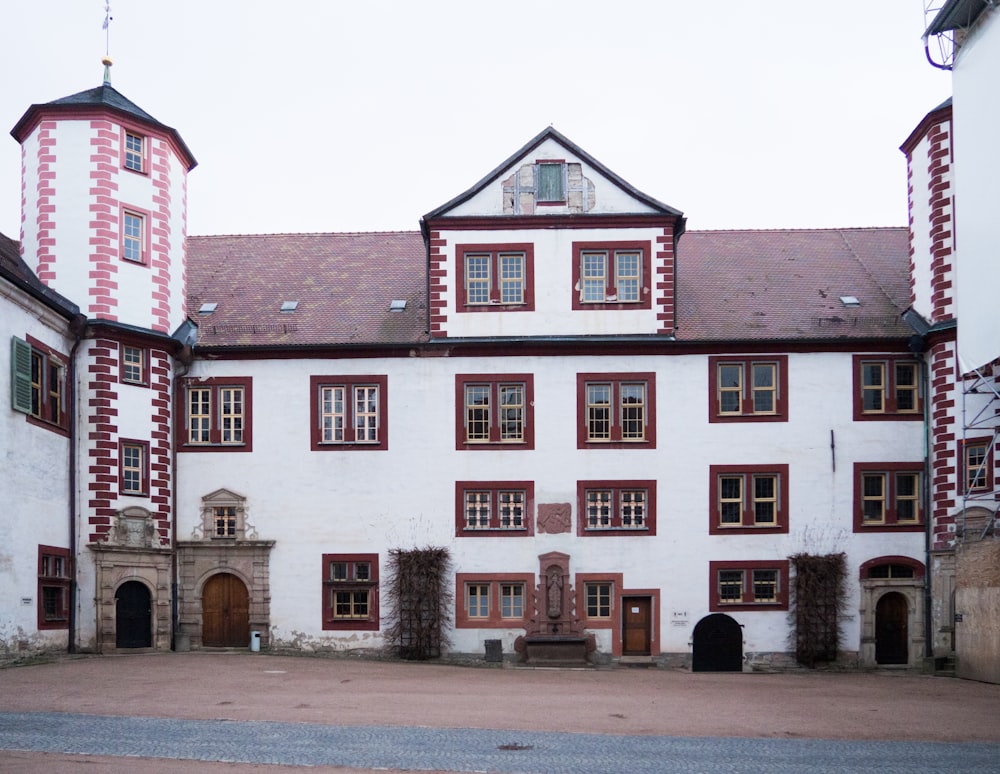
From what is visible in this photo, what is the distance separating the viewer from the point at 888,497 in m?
37.7

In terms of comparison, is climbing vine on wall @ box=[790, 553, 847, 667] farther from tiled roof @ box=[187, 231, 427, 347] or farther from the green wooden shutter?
the green wooden shutter

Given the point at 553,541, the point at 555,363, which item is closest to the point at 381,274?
the point at 555,363

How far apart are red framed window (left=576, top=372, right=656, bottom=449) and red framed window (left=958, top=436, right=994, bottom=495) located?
8132mm

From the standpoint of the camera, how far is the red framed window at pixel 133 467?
119 ft

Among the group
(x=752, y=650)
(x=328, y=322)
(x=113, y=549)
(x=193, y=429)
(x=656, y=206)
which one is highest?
(x=656, y=206)

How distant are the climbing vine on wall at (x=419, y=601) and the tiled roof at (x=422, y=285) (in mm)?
6028

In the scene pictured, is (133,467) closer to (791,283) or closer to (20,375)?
(20,375)

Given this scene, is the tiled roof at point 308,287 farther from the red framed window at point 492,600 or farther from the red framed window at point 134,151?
the red framed window at point 492,600

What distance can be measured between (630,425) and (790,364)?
15.6 ft

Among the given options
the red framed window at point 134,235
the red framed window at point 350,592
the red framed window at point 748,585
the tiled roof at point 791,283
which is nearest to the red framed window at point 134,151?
the red framed window at point 134,235

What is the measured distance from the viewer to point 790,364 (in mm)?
38125

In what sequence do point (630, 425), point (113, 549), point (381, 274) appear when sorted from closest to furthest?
point (113, 549), point (630, 425), point (381, 274)

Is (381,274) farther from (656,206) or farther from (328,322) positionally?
(656,206)

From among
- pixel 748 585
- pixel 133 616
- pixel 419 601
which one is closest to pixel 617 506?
pixel 748 585
